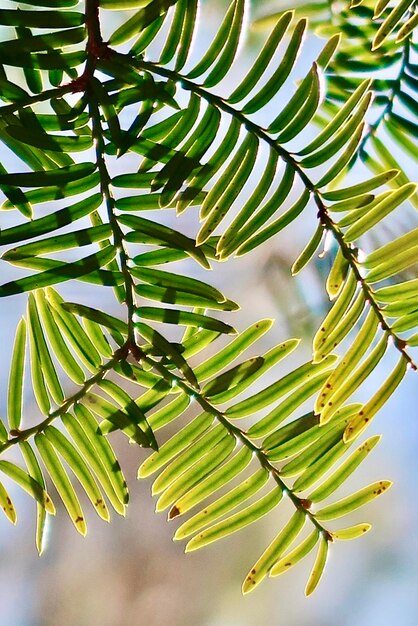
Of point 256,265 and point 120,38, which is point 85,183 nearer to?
point 120,38

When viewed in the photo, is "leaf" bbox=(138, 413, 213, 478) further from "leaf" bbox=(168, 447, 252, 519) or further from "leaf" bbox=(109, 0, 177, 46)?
"leaf" bbox=(109, 0, 177, 46)

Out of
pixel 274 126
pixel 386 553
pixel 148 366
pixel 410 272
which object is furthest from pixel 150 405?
pixel 386 553

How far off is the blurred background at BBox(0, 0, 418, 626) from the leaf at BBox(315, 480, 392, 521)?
376 millimetres

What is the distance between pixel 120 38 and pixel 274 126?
0.08 m

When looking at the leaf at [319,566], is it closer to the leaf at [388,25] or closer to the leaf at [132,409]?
the leaf at [132,409]

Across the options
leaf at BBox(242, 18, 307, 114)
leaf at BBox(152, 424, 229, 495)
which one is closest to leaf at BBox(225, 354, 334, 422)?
leaf at BBox(152, 424, 229, 495)

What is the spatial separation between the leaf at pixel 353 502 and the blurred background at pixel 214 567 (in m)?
0.38

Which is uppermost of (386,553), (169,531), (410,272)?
(410,272)

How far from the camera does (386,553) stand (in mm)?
788

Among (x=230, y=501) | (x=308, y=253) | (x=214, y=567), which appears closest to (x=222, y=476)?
(x=230, y=501)

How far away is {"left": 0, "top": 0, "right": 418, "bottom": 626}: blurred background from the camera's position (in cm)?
74

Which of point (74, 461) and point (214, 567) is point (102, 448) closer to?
point (74, 461)

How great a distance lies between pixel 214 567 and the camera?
2.55 ft

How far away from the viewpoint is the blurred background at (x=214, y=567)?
739 mm
